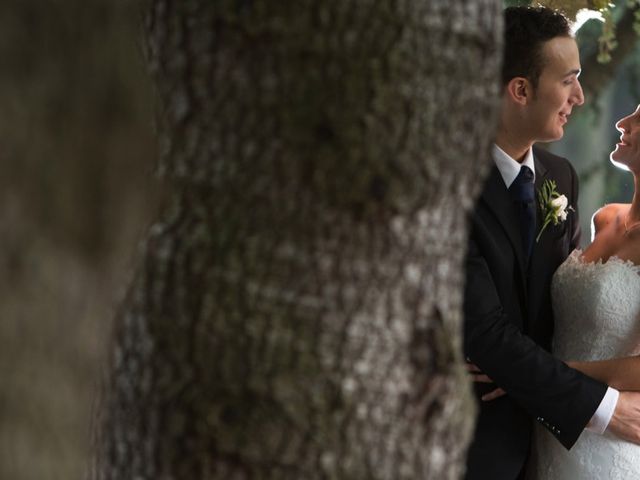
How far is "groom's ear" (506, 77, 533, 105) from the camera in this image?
3.45 meters

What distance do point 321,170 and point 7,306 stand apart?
130 centimetres

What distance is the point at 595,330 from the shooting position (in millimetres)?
3436

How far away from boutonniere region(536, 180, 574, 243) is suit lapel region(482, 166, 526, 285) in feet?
0.42

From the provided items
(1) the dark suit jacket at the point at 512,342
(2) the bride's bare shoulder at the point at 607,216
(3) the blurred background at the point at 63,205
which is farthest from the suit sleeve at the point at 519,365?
(3) the blurred background at the point at 63,205

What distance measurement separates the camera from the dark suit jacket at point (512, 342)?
316 centimetres

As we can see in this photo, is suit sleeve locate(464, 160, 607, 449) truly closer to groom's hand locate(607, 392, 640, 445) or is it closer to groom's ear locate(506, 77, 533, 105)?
groom's hand locate(607, 392, 640, 445)

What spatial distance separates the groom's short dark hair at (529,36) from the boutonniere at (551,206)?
14.4 inches

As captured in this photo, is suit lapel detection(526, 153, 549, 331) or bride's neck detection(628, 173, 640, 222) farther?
bride's neck detection(628, 173, 640, 222)

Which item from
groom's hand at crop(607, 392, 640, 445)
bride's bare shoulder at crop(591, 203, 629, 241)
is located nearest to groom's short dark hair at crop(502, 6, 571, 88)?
bride's bare shoulder at crop(591, 203, 629, 241)

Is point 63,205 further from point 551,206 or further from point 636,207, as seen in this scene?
point 636,207

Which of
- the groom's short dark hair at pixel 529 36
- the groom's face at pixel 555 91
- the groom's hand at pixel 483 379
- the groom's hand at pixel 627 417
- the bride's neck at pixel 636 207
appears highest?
the groom's short dark hair at pixel 529 36

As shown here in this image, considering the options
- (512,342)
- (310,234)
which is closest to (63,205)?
(310,234)

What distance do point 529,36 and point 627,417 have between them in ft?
4.07

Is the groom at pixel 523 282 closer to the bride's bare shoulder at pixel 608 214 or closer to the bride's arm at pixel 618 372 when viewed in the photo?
the bride's arm at pixel 618 372
